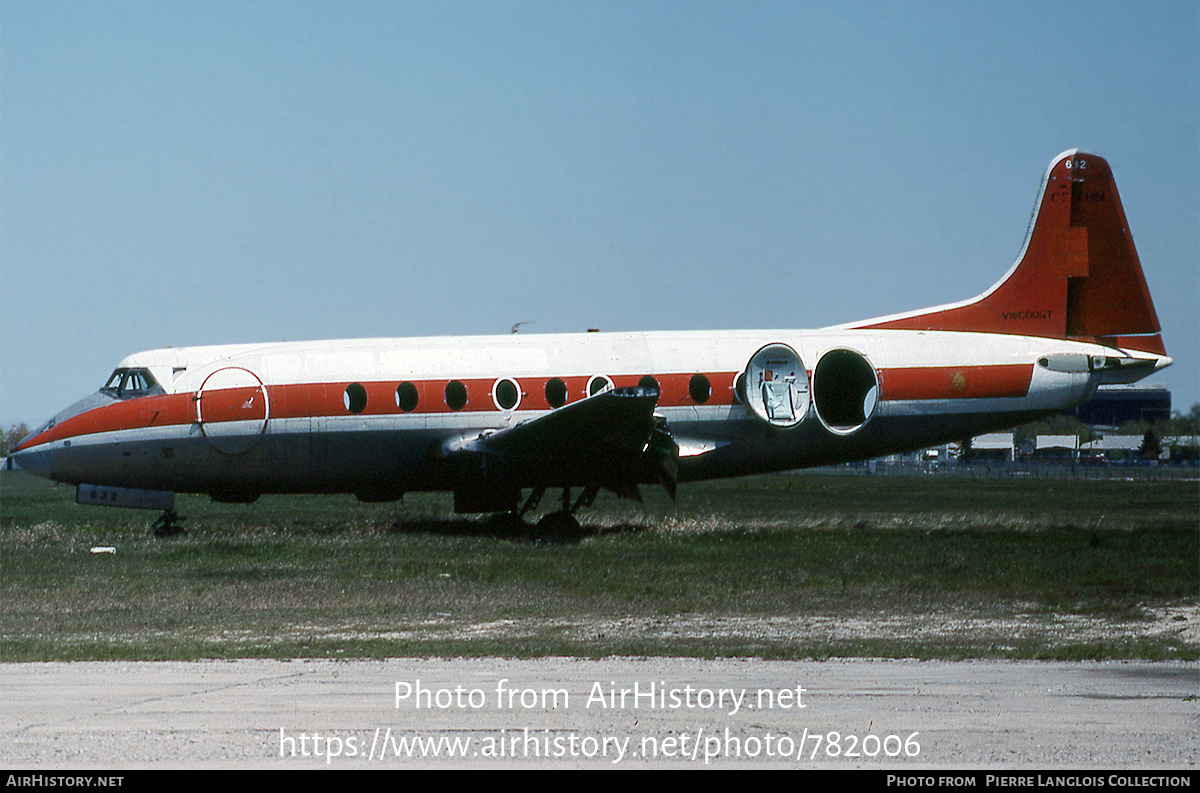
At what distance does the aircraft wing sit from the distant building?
679 inches

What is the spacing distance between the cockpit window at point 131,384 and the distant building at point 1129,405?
25.8 meters

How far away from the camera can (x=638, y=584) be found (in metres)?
18.5

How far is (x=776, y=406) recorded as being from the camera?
2589cm

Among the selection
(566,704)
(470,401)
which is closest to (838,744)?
(566,704)

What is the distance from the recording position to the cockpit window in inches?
981

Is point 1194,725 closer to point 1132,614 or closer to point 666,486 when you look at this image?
point 1132,614

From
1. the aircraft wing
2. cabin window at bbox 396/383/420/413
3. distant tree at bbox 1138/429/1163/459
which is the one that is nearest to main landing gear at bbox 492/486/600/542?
the aircraft wing

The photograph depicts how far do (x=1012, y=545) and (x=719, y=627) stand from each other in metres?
10.2

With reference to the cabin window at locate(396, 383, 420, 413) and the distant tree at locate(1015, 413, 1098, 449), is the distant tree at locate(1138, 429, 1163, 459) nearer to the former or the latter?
the distant tree at locate(1015, 413, 1098, 449)

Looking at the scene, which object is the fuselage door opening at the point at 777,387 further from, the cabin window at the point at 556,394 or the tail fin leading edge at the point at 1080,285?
the cabin window at the point at 556,394

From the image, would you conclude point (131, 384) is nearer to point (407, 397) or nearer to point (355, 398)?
point (355, 398)

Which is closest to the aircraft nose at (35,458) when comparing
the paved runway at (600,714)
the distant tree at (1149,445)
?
the paved runway at (600,714)

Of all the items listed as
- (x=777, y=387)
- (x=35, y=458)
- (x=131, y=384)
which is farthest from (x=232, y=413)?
(x=777, y=387)

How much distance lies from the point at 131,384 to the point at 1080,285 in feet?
68.6
